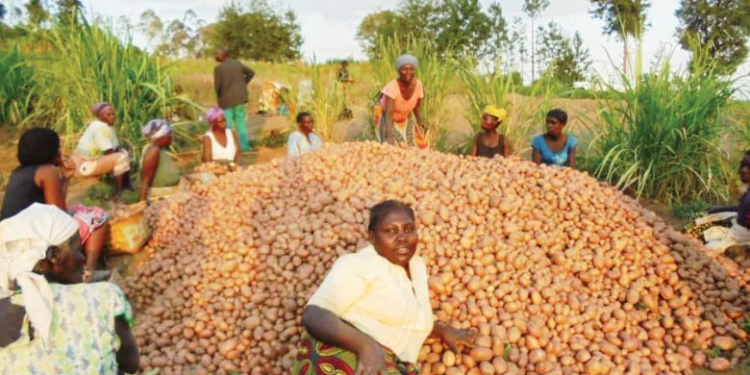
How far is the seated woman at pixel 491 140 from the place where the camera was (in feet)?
15.9

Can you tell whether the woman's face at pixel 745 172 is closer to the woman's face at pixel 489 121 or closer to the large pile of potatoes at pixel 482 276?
the large pile of potatoes at pixel 482 276

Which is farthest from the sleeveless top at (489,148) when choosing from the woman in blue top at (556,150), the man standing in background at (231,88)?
the man standing in background at (231,88)

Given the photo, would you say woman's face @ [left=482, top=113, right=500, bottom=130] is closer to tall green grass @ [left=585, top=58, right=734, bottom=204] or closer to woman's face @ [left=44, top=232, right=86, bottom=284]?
tall green grass @ [left=585, top=58, right=734, bottom=204]

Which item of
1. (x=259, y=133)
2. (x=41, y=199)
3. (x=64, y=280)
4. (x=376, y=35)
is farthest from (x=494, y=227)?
(x=259, y=133)

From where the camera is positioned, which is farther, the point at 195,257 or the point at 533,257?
the point at 195,257

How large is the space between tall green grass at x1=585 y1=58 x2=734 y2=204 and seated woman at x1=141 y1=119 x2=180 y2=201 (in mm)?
3417

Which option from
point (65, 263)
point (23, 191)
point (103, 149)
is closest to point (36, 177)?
point (23, 191)

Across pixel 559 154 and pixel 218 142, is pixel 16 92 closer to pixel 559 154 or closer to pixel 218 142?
pixel 218 142

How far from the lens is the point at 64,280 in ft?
5.58

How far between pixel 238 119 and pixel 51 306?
20.2 ft

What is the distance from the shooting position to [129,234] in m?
3.86

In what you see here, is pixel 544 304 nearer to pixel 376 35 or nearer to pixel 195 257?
pixel 195 257

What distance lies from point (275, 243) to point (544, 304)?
1.36 metres

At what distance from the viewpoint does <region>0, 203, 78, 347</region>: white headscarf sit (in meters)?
1.53
